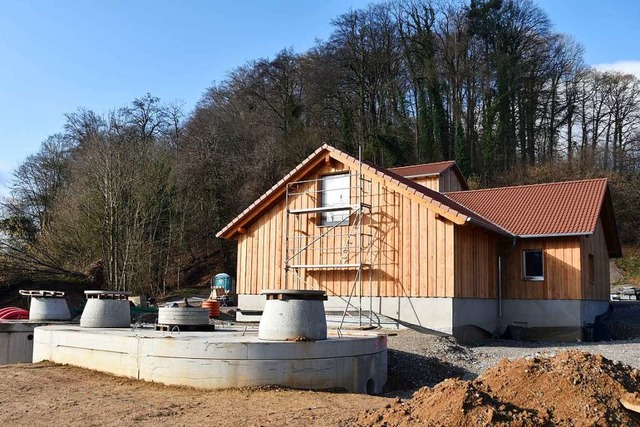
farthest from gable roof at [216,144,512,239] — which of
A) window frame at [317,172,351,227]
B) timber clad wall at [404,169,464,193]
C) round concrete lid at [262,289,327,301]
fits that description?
round concrete lid at [262,289,327,301]

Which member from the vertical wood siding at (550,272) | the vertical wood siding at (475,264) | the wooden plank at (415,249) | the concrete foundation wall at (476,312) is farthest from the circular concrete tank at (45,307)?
the vertical wood siding at (550,272)

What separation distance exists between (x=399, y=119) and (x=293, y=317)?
37.7 metres

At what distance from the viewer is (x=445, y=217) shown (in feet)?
60.6

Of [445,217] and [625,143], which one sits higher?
[625,143]

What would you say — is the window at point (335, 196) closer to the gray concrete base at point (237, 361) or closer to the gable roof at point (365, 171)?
the gable roof at point (365, 171)

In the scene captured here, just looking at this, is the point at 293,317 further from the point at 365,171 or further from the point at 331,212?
the point at 331,212

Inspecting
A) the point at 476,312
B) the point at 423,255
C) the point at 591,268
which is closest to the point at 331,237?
the point at 423,255

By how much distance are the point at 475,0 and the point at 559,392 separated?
47.3m

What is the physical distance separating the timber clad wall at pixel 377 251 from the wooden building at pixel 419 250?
0.03 m

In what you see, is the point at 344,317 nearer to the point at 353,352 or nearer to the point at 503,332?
the point at 503,332

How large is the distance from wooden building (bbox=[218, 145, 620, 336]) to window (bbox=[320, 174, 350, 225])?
39 millimetres

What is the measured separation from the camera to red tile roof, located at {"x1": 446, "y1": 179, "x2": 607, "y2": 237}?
67.7ft

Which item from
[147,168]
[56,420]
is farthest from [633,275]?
[56,420]

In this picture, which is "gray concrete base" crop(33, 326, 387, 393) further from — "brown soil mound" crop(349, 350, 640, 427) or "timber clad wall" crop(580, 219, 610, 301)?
"timber clad wall" crop(580, 219, 610, 301)
